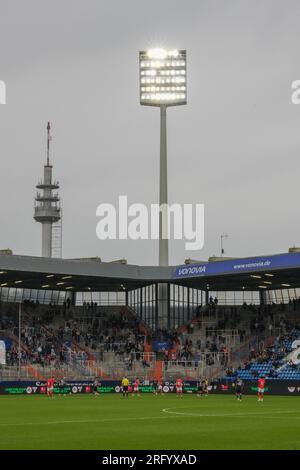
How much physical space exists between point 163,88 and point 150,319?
2520 centimetres

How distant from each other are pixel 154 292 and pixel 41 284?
12704 mm

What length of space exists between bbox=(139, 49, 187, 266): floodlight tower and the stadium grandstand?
252 inches

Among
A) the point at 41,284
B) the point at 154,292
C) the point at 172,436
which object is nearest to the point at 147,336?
the point at 154,292

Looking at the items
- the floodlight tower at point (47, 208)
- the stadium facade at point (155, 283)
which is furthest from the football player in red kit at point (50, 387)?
the floodlight tower at point (47, 208)

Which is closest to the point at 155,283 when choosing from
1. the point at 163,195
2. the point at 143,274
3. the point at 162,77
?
the point at 143,274

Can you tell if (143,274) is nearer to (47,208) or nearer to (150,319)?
(150,319)

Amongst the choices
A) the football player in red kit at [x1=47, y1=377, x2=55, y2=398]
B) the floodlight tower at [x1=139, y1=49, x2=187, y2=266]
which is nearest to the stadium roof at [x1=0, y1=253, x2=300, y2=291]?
the floodlight tower at [x1=139, y1=49, x2=187, y2=266]

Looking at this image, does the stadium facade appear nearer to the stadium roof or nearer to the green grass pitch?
the stadium roof

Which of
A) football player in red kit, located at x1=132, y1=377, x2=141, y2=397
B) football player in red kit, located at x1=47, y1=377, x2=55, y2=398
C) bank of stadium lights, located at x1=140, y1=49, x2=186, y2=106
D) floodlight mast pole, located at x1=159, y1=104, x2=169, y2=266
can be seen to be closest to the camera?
football player in red kit, located at x1=47, y1=377, x2=55, y2=398

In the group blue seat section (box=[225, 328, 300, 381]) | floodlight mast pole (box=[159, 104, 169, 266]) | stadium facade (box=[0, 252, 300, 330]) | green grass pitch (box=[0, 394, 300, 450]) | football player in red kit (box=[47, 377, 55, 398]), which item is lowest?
green grass pitch (box=[0, 394, 300, 450])

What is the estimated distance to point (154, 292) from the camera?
9731cm

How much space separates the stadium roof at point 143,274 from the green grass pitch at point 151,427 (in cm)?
3223

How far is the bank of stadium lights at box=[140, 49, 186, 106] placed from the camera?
95938 mm

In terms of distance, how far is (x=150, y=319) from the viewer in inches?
3846
